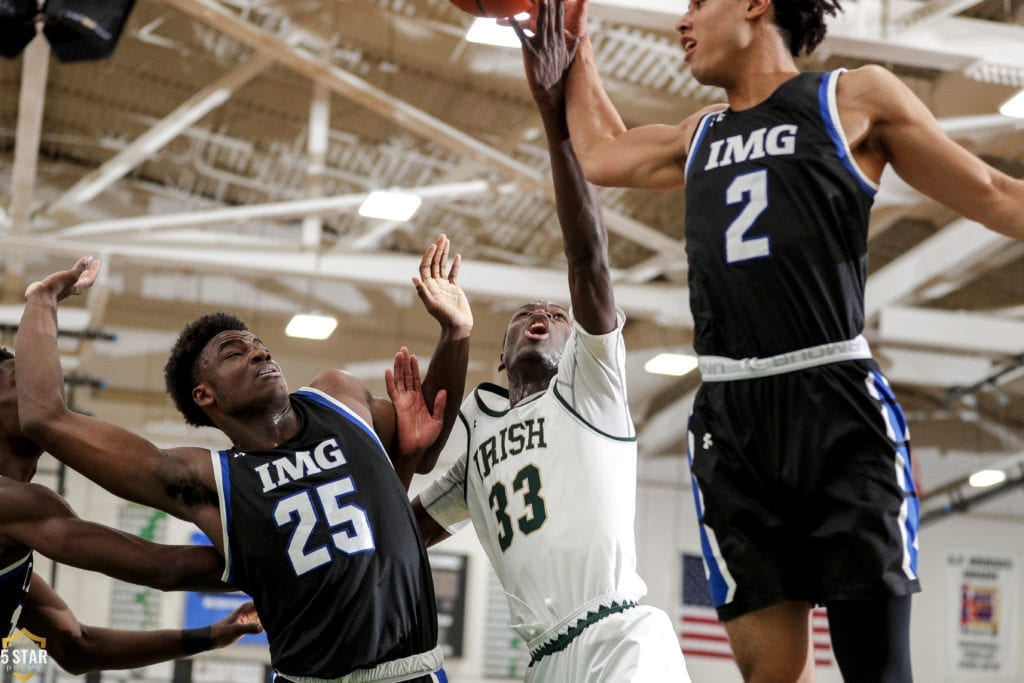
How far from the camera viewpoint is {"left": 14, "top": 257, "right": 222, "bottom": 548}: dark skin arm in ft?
13.3

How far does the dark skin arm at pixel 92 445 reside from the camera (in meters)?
4.04

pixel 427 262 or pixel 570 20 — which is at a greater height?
pixel 570 20

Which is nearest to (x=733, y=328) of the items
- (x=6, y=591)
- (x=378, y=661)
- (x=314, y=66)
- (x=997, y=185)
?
(x=997, y=185)

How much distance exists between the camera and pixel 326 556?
158 inches

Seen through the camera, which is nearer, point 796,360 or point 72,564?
point 796,360

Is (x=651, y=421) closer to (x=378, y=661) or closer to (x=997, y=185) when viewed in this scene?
(x=378, y=661)

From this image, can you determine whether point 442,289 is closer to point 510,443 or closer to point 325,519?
point 510,443

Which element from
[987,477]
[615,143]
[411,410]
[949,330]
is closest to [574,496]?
[411,410]

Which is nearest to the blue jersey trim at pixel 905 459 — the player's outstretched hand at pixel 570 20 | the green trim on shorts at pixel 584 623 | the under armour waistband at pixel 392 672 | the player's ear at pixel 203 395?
the player's outstretched hand at pixel 570 20

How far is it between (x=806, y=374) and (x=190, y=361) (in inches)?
103

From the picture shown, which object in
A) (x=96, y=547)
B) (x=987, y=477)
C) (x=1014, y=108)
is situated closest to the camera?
(x=96, y=547)

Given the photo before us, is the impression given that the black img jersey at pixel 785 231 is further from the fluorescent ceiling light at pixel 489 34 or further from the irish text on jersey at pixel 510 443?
the fluorescent ceiling light at pixel 489 34

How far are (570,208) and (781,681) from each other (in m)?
1.44

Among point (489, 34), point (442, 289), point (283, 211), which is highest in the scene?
point (489, 34)
